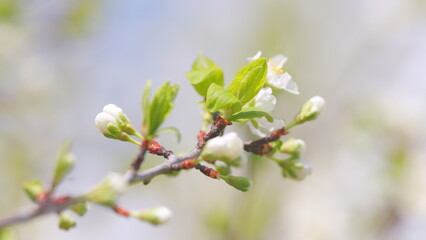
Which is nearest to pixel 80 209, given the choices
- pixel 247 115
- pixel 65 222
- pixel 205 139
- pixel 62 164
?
pixel 65 222

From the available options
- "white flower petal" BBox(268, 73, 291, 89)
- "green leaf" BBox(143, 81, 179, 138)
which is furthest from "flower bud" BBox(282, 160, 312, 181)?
"green leaf" BBox(143, 81, 179, 138)

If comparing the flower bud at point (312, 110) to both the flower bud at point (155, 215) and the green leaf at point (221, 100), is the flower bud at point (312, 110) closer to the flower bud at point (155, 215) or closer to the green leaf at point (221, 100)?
the green leaf at point (221, 100)

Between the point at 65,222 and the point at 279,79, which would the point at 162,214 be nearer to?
the point at 65,222

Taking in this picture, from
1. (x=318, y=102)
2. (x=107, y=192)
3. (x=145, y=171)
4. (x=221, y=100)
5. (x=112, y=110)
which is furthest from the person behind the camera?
(x=318, y=102)

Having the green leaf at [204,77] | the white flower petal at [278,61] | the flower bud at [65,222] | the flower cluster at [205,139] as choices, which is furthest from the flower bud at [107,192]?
the white flower petal at [278,61]

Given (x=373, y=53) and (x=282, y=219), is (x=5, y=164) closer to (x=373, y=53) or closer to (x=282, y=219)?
(x=282, y=219)

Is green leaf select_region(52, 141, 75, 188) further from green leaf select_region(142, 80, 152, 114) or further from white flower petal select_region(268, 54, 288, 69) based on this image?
white flower petal select_region(268, 54, 288, 69)
